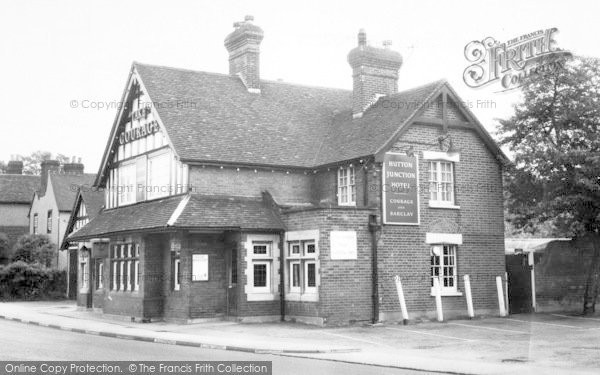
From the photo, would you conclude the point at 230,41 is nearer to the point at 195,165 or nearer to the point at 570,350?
the point at 195,165

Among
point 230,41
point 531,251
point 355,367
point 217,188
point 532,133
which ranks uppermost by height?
point 230,41

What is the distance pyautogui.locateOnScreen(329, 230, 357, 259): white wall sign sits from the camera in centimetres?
2356

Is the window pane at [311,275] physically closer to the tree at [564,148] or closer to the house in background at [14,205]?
the tree at [564,148]

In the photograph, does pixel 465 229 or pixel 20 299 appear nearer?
pixel 465 229

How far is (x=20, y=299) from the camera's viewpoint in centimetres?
4394

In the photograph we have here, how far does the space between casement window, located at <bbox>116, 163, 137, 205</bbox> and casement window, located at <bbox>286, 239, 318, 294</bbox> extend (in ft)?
25.6

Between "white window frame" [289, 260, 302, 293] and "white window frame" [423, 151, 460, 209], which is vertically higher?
"white window frame" [423, 151, 460, 209]

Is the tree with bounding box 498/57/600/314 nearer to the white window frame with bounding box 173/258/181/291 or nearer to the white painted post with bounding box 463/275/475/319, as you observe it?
the white painted post with bounding box 463/275/475/319

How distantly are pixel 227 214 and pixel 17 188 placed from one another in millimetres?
38088

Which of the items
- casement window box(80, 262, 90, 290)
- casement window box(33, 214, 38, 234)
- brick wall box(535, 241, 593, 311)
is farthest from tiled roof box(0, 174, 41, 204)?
brick wall box(535, 241, 593, 311)

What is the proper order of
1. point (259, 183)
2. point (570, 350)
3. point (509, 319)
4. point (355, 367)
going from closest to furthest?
point (355, 367) → point (570, 350) → point (509, 319) → point (259, 183)

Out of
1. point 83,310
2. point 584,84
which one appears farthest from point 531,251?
point 83,310

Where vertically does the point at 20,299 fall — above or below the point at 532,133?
below

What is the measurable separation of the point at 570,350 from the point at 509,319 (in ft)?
28.0
